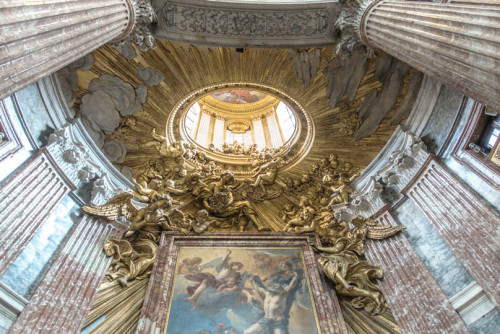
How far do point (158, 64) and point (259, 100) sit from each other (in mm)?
7602

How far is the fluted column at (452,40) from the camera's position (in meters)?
3.19

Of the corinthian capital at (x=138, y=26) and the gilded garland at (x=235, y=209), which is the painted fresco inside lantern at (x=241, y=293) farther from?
the corinthian capital at (x=138, y=26)

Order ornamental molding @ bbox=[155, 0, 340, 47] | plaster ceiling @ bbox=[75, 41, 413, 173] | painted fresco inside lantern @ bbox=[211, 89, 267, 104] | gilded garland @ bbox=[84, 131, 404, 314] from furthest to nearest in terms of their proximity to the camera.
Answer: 1. painted fresco inside lantern @ bbox=[211, 89, 267, 104]
2. plaster ceiling @ bbox=[75, 41, 413, 173]
3. ornamental molding @ bbox=[155, 0, 340, 47]
4. gilded garland @ bbox=[84, 131, 404, 314]

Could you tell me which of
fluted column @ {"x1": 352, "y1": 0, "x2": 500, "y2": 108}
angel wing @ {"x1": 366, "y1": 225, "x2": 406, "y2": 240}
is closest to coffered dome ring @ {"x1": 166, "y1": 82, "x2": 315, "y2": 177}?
angel wing @ {"x1": 366, "y1": 225, "x2": 406, "y2": 240}

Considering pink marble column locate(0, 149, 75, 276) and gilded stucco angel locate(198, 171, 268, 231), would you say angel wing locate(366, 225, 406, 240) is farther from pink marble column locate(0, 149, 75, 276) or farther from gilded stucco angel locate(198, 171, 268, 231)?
pink marble column locate(0, 149, 75, 276)

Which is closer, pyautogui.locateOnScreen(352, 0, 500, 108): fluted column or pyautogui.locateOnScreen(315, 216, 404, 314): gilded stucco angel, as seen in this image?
pyautogui.locateOnScreen(352, 0, 500, 108): fluted column

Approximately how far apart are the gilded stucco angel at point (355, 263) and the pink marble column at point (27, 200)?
193 inches

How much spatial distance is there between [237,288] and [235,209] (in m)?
3.21

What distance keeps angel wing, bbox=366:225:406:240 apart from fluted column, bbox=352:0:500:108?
2980 millimetres

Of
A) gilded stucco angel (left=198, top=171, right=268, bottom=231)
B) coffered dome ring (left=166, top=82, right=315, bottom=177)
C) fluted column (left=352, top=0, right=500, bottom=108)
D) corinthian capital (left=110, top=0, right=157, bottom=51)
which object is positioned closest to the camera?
fluted column (left=352, top=0, right=500, bottom=108)

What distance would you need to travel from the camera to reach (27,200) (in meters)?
5.27

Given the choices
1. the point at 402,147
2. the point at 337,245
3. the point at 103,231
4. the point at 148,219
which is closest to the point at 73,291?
the point at 103,231

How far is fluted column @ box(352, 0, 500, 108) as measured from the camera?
3191mm

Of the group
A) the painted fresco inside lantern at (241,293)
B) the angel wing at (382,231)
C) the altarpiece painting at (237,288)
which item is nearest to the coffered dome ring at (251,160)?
the altarpiece painting at (237,288)
